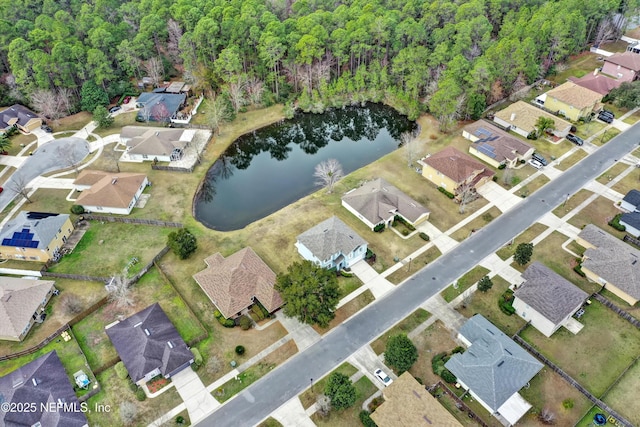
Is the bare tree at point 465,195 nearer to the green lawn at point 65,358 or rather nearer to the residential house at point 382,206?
the residential house at point 382,206

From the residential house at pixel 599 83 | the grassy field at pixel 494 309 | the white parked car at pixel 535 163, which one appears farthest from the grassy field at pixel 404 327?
the residential house at pixel 599 83

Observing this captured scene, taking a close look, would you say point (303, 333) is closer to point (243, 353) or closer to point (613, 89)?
point (243, 353)

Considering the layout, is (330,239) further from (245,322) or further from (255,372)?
(255,372)

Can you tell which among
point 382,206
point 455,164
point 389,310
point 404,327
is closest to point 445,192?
point 455,164

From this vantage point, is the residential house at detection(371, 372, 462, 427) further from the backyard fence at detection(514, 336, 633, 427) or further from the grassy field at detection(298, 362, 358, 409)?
the backyard fence at detection(514, 336, 633, 427)

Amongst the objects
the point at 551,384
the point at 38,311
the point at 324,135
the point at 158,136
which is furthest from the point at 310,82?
the point at 551,384

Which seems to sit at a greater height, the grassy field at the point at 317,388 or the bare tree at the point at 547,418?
the grassy field at the point at 317,388
